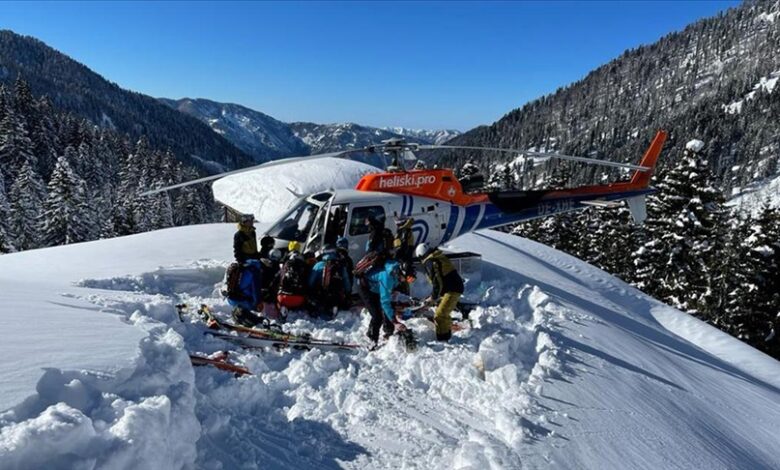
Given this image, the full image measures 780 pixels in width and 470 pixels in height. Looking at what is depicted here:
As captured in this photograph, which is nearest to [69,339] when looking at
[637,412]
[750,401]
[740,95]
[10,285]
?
[10,285]

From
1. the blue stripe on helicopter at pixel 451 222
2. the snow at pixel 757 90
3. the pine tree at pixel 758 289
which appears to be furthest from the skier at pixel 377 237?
the snow at pixel 757 90

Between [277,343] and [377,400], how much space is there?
1.96 m

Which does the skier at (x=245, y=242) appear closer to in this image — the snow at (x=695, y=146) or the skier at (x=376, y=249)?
the skier at (x=376, y=249)

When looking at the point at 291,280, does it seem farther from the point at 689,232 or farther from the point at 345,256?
the point at 689,232

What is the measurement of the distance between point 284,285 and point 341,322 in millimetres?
1274

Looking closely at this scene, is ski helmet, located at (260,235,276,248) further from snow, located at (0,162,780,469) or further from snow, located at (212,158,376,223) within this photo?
snow, located at (212,158,376,223)

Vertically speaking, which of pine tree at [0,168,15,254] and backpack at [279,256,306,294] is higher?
backpack at [279,256,306,294]

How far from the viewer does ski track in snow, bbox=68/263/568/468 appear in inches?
168

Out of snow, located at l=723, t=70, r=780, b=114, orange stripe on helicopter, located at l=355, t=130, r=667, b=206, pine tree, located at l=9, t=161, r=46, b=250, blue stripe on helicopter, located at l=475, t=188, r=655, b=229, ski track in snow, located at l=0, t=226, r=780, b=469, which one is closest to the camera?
ski track in snow, located at l=0, t=226, r=780, b=469

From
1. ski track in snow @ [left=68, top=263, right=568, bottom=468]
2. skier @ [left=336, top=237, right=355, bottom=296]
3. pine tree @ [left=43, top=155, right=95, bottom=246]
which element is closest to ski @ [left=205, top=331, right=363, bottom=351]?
ski track in snow @ [left=68, top=263, right=568, bottom=468]

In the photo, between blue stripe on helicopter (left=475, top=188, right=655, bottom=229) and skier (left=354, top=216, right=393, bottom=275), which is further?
blue stripe on helicopter (left=475, top=188, right=655, bottom=229)

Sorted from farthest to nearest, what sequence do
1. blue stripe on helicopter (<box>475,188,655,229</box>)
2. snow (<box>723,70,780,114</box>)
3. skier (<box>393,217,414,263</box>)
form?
snow (<box>723,70,780,114</box>) → blue stripe on helicopter (<box>475,188,655,229</box>) → skier (<box>393,217,414,263</box>)

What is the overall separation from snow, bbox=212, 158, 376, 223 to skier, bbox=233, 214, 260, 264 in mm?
15736

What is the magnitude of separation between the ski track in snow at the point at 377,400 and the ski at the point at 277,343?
12 cm
